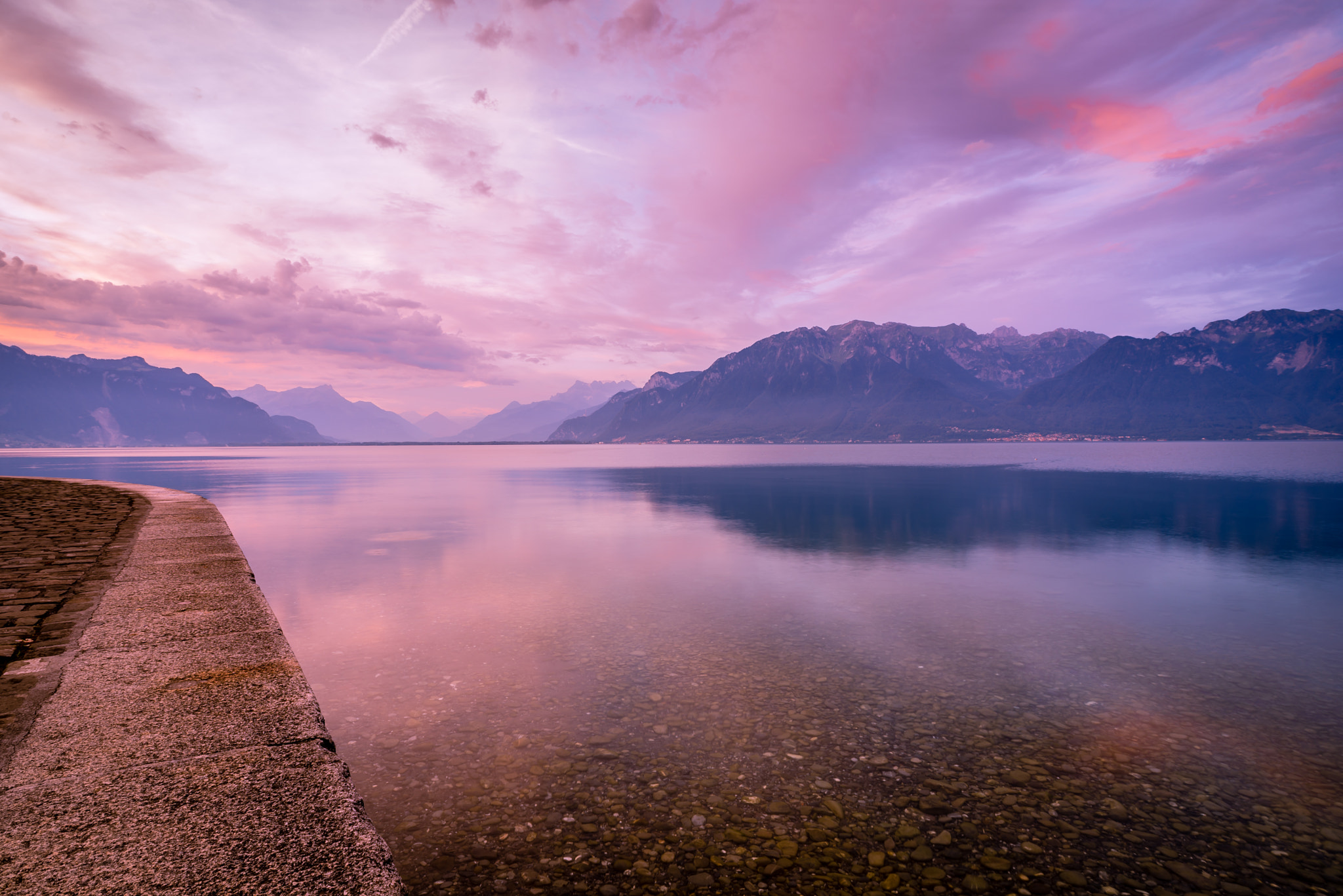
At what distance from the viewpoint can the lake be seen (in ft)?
22.1

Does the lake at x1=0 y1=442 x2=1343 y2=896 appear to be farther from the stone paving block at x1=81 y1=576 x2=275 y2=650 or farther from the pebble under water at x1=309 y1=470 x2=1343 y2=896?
the stone paving block at x1=81 y1=576 x2=275 y2=650

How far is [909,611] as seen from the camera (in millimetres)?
17266

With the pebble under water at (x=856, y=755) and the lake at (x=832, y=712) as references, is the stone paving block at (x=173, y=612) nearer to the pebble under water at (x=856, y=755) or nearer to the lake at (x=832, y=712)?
the lake at (x=832, y=712)

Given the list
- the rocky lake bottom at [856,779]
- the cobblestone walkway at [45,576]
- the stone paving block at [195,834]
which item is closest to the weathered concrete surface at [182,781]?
the stone paving block at [195,834]

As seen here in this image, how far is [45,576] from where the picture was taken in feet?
39.3

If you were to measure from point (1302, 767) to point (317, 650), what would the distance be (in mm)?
17035

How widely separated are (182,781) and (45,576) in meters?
10.8

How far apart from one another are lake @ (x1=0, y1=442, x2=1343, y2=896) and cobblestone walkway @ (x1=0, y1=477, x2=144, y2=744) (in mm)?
3645

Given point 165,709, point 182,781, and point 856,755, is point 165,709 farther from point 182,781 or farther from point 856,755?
point 856,755

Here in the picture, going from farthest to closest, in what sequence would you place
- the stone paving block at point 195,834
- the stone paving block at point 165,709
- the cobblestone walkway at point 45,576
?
the cobblestone walkway at point 45,576, the stone paving block at point 165,709, the stone paving block at point 195,834

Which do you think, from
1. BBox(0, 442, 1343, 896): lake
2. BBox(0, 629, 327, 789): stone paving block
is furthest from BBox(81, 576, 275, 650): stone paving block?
BBox(0, 442, 1343, 896): lake

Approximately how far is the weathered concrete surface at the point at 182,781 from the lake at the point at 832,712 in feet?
6.54

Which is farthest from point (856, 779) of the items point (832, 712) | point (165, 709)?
point (165, 709)

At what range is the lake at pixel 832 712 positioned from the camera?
6.73m
